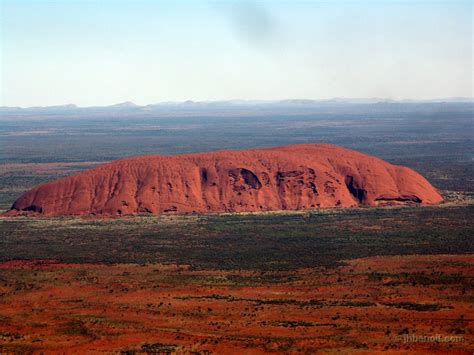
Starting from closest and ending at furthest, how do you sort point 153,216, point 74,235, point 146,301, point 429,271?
point 146,301 → point 429,271 → point 74,235 → point 153,216

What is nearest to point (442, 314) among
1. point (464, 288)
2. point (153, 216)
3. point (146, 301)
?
point (464, 288)

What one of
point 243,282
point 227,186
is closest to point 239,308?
point 243,282

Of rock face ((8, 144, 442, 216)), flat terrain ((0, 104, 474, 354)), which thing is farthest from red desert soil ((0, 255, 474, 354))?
rock face ((8, 144, 442, 216))

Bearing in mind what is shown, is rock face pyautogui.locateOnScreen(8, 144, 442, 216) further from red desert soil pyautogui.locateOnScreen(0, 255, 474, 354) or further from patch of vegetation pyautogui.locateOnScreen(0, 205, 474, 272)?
red desert soil pyautogui.locateOnScreen(0, 255, 474, 354)

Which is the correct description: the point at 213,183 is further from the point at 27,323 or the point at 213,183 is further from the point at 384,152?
the point at 384,152

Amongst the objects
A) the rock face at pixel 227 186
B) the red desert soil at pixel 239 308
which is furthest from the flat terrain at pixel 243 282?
the rock face at pixel 227 186

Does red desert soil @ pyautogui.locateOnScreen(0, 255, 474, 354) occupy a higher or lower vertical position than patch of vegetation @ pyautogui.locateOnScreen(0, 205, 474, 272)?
higher
